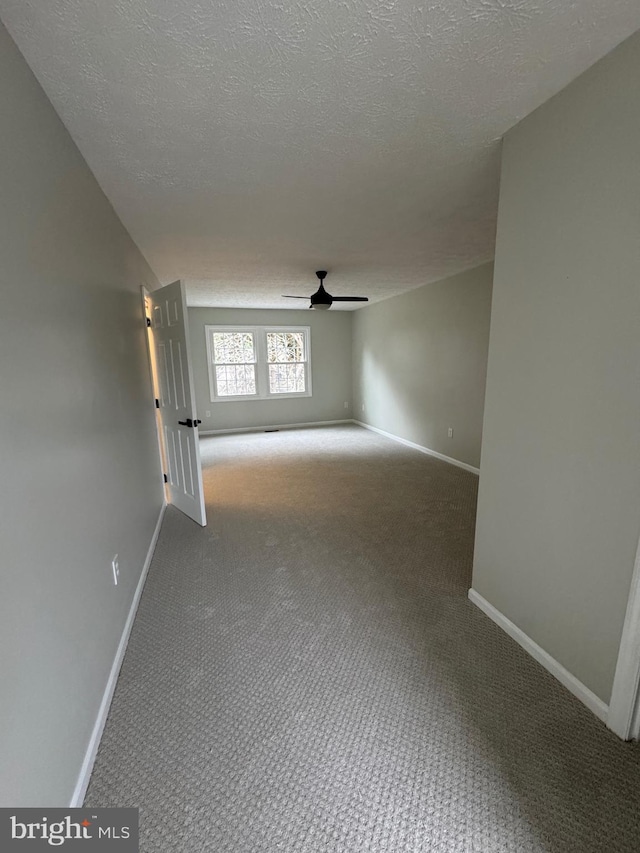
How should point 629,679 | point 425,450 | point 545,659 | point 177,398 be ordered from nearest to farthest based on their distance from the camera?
point 629,679, point 545,659, point 177,398, point 425,450

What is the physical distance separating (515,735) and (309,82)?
249 centimetres

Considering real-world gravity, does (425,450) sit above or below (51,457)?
below

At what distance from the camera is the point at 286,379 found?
22.7 feet

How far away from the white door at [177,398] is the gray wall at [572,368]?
2.21 metres

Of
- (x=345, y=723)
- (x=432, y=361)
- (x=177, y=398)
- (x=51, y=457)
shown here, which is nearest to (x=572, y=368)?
(x=345, y=723)

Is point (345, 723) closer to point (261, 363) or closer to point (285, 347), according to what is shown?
point (261, 363)

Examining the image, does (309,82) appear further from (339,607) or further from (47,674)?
(339,607)

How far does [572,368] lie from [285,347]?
5.83 meters

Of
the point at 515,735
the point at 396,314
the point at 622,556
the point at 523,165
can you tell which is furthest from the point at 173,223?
the point at 396,314

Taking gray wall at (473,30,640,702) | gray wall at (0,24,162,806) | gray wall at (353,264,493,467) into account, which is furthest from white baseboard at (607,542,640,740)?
gray wall at (353,264,493,467)

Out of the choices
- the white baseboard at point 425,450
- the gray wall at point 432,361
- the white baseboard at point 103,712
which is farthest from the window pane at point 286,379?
the white baseboard at point 103,712

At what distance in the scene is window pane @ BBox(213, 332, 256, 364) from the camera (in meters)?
6.39

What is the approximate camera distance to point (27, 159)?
1.10 meters

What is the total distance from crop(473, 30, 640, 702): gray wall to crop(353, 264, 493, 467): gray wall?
8.24 ft
